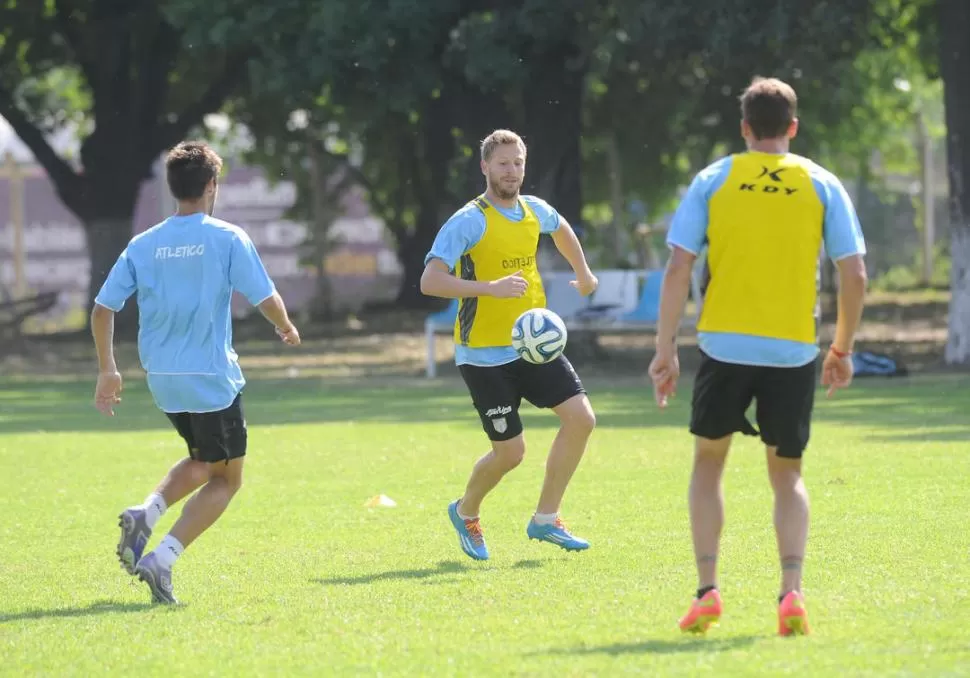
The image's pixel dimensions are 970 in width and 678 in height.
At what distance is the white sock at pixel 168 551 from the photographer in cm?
770

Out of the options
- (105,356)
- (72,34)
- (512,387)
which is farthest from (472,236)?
(72,34)

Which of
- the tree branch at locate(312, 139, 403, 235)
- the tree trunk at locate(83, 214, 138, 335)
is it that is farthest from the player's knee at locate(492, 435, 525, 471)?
the tree branch at locate(312, 139, 403, 235)

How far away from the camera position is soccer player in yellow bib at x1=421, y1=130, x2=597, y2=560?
8.78 metres

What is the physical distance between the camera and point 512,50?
23297 mm

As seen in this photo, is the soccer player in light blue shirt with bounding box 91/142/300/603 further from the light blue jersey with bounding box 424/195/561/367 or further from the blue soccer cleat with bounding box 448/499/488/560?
the blue soccer cleat with bounding box 448/499/488/560

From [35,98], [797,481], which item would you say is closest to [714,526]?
[797,481]

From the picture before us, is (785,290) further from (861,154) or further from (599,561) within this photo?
(861,154)

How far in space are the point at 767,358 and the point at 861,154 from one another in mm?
33028

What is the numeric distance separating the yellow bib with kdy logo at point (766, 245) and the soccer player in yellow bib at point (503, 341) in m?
2.40

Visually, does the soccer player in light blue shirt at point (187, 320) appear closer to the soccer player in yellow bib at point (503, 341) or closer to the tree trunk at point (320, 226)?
the soccer player in yellow bib at point (503, 341)

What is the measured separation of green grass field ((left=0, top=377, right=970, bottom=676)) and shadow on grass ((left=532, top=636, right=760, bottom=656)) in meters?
0.01

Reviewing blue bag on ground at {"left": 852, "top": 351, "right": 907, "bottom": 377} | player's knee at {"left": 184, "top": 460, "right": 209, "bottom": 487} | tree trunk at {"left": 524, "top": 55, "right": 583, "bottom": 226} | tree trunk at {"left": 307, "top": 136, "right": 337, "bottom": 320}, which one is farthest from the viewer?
tree trunk at {"left": 307, "top": 136, "right": 337, "bottom": 320}

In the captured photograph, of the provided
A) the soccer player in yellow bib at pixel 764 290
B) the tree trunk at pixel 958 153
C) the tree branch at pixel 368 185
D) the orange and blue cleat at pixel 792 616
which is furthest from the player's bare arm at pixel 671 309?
the tree branch at pixel 368 185

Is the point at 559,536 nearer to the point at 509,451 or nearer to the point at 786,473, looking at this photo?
the point at 509,451
